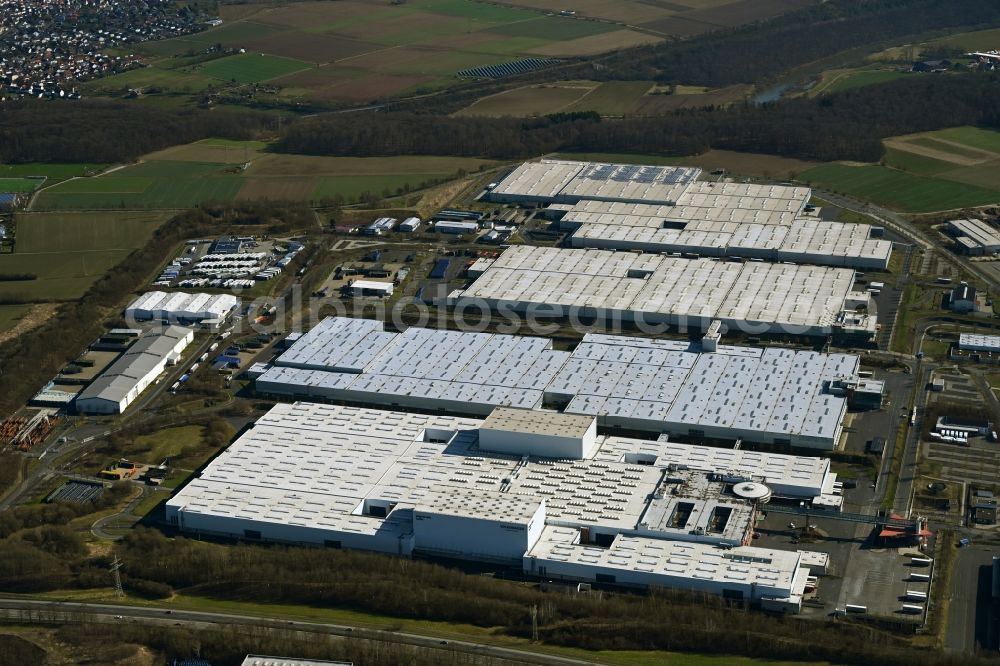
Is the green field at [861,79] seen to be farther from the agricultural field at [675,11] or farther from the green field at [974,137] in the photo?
the agricultural field at [675,11]

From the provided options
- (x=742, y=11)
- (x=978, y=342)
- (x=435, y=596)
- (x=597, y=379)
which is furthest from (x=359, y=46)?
(x=435, y=596)

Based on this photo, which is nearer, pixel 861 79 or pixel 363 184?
pixel 363 184

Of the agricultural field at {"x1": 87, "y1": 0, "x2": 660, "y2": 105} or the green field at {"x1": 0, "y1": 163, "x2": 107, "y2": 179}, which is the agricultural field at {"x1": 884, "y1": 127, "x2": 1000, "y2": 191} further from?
the green field at {"x1": 0, "y1": 163, "x2": 107, "y2": 179}

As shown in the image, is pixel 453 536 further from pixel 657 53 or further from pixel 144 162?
pixel 657 53

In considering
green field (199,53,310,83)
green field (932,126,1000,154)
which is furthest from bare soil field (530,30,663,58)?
green field (932,126,1000,154)

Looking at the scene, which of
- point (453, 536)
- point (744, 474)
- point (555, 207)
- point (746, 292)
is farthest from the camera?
point (555, 207)

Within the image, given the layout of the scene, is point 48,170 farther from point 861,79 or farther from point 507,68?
point 861,79

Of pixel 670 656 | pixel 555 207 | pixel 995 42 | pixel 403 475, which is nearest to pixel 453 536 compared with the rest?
pixel 403 475
